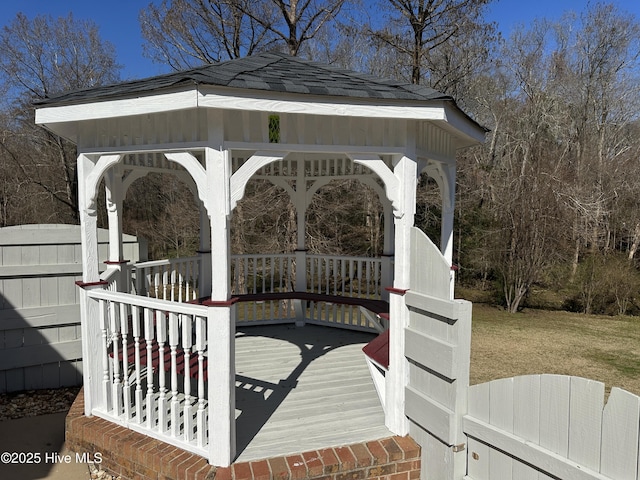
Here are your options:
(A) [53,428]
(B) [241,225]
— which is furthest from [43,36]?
(A) [53,428]

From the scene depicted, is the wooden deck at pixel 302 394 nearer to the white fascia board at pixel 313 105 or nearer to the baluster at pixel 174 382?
the baluster at pixel 174 382

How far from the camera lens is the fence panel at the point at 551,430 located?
6.44ft

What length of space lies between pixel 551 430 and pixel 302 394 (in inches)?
88.5

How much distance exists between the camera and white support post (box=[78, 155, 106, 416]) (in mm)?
3570

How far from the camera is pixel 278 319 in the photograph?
6551 millimetres

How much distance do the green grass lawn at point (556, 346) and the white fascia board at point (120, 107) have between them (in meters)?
4.99

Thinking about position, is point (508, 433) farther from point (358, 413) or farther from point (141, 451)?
point (141, 451)

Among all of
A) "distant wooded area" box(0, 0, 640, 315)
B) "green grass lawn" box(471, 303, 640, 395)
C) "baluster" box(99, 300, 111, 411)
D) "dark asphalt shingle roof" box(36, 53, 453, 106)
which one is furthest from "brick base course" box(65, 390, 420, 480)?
"distant wooded area" box(0, 0, 640, 315)

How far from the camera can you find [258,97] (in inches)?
108

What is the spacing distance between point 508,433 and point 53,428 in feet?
13.3

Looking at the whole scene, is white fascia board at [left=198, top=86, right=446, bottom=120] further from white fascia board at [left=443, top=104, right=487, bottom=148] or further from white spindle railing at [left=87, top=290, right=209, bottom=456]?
white spindle railing at [left=87, top=290, right=209, bottom=456]

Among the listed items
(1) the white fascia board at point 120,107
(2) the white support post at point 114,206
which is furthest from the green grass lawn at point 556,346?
(1) the white fascia board at point 120,107

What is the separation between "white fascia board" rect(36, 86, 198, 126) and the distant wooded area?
8.24m

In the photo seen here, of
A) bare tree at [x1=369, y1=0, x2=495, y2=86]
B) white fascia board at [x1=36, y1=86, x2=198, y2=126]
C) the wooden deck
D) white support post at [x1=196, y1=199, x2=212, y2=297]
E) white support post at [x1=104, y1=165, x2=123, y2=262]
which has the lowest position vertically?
the wooden deck
